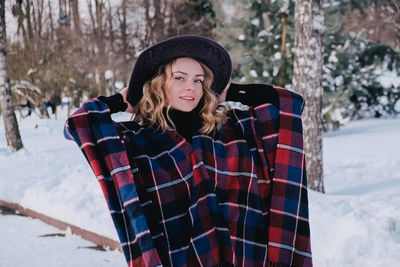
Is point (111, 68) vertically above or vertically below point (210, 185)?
above

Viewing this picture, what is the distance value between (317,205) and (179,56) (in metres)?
2.55

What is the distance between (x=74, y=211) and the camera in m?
4.36

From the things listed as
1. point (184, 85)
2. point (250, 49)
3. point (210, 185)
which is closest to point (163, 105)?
point (184, 85)

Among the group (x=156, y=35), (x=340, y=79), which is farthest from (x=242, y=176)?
(x=156, y=35)

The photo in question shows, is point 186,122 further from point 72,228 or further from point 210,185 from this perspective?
point 72,228

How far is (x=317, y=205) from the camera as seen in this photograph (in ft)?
12.2

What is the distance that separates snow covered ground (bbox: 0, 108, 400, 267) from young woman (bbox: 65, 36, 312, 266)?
1544 millimetres

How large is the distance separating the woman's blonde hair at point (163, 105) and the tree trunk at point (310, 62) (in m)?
3.13

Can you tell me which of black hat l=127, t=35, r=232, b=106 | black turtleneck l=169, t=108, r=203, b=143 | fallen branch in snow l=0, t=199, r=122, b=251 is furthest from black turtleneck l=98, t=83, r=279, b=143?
fallen branch in snow l=0, t=199, r=122, b=251

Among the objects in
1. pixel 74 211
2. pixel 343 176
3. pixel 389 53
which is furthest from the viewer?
pixel 389 53

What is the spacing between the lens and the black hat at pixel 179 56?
5.91 ft

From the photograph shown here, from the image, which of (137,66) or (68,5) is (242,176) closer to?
(137,66)

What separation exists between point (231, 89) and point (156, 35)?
17.6m

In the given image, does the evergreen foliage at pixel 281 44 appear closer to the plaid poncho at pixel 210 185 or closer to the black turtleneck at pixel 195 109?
the black turtleneck at pixel 195 109
